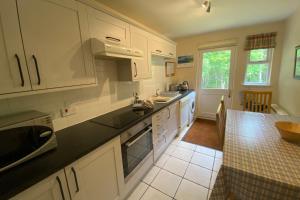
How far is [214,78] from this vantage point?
3.41 meters

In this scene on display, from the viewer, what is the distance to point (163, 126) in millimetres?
2139

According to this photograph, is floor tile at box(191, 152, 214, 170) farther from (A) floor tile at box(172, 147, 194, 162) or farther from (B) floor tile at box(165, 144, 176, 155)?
(B) floor tile at box(165, 144, 176, 155)

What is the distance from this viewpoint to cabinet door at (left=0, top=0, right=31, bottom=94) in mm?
813

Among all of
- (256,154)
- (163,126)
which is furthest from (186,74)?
(256,154)

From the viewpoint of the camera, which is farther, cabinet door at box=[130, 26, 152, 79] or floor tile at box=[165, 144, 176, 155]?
floor tile at box=[165, 144, 176, 155]

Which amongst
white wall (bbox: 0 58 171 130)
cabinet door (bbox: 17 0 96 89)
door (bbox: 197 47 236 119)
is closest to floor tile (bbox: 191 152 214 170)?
white wall (bbox: 0 58 171 130)

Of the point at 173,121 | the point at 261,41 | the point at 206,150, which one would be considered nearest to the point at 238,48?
the point at 261,41

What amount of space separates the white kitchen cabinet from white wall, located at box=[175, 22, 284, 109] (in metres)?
1.49

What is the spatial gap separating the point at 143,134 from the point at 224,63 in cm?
280

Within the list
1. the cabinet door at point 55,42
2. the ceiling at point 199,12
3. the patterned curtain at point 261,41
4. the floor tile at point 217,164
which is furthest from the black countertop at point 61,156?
the patterned curtain at point 261,41

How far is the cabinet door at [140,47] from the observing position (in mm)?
1849

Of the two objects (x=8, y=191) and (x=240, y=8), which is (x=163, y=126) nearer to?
(x=8, y=191)

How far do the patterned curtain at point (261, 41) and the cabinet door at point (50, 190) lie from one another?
369 cm

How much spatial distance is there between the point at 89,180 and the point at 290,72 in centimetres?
326
